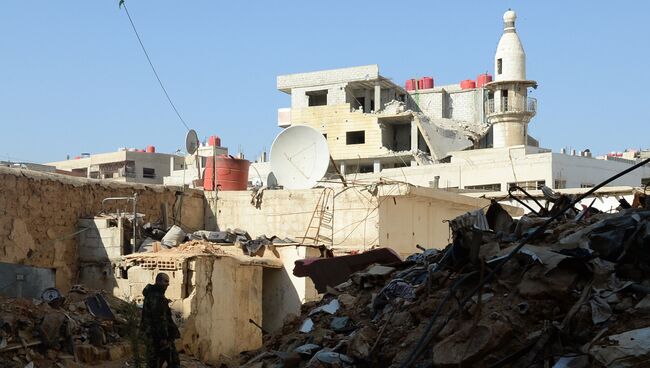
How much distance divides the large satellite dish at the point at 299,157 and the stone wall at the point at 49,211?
3.16 metres

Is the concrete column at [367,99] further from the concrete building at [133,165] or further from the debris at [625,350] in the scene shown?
the debris at [625,350]

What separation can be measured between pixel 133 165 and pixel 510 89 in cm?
2061

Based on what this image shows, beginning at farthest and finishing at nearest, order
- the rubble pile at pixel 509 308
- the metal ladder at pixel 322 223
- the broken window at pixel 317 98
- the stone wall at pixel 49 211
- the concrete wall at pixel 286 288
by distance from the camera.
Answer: the broken window at pixel 317 98
the metal ladder at pixel 322 223
the concrete wall at pixel 286 288
the stone wall at pixel 49 211
the rubble pile at pixel 509 308

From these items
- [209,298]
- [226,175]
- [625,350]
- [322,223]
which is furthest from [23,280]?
[625,350]

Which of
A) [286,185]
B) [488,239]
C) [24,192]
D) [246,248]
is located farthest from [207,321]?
[488,239]

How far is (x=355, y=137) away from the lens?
2095 inches

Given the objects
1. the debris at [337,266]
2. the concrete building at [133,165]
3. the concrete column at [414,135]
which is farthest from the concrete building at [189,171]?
the debris at [337,266]

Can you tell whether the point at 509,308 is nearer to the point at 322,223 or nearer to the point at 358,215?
the point at 358,215

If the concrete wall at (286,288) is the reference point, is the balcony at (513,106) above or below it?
above

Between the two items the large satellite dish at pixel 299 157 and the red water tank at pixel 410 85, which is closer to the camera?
the large satellite dish at pixel 299 157

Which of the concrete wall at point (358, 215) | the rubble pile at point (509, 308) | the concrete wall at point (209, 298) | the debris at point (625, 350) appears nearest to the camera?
the debris at point (625, 350)

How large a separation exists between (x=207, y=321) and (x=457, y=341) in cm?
1006

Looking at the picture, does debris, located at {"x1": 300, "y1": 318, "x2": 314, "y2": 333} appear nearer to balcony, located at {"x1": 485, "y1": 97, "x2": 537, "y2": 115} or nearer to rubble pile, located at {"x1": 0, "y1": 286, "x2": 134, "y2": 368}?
rubble pile, located at {"x1": 0, "y1": 286, "x2": 134, "y2": 368}

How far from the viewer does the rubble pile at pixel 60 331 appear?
11.9 meters
